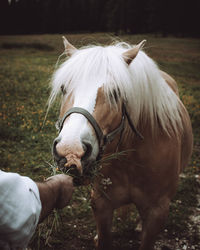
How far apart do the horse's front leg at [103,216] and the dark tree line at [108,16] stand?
61.6 ft

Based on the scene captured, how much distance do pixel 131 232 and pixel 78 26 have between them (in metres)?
36.1

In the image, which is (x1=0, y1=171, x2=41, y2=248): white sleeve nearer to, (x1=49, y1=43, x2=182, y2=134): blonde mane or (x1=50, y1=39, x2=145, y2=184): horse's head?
(x1=50, y1=39, x2=145, y2=184): horse's head

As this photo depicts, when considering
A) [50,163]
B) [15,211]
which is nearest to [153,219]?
[50,163]

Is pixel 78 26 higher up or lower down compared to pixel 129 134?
higher up

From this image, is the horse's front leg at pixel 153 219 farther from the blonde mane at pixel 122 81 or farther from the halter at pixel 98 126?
the halter at pixel 98 126

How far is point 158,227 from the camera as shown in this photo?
2.37 metres

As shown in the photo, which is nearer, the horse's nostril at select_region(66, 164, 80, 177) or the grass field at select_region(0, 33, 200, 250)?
the horse's nostril at select_region(66, 164, 80, 177)

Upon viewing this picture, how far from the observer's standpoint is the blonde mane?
1.81m

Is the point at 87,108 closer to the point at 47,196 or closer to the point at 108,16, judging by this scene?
the point at 47,196

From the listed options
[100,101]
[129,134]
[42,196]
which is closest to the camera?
[42,196]

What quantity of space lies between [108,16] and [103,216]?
30133 millimetres

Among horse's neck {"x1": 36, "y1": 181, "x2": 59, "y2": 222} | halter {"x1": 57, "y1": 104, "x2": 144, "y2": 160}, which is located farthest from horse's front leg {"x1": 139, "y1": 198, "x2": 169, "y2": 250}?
horse's neck {"x1": 36, "y1": 181, "x2": 59, "y2": 222}

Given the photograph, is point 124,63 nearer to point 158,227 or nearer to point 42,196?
point 42,196

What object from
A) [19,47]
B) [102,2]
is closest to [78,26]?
[102,2]
